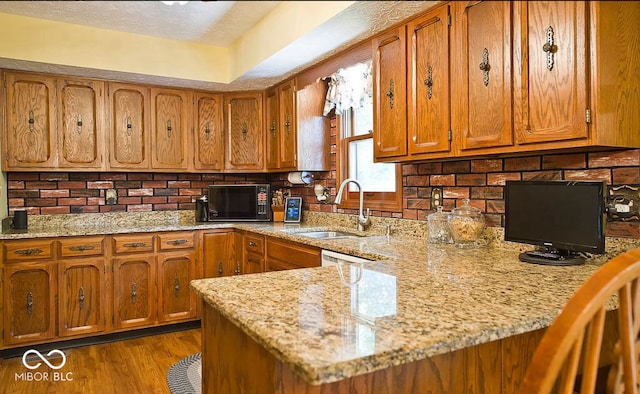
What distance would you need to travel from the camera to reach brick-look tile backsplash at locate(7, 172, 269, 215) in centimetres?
317

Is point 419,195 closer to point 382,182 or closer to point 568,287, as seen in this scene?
point 382,182

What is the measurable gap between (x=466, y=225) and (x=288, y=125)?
1786 millimetres

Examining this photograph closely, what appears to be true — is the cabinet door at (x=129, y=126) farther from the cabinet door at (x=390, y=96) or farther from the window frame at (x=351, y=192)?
the cabinet door at (x=390, y=96)

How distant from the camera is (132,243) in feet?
9.95

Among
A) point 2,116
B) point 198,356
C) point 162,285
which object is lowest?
point 198,356

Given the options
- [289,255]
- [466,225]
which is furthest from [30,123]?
[466,225]

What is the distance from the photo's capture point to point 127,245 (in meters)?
3.01

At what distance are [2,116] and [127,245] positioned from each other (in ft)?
3.70

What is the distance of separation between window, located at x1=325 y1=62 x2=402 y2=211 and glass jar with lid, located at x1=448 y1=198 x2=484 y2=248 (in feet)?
2.21

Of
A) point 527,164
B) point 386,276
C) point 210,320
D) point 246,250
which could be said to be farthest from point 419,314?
point 246,250

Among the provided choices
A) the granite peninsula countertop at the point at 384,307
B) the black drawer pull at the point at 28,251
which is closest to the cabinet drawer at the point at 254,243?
the black drawer pull at the point at 28,251

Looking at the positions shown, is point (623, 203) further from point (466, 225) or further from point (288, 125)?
point (288, 125)

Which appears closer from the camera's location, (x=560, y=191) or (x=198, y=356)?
(x=560, y=191)

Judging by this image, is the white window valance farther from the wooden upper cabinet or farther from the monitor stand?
the monitor stand
